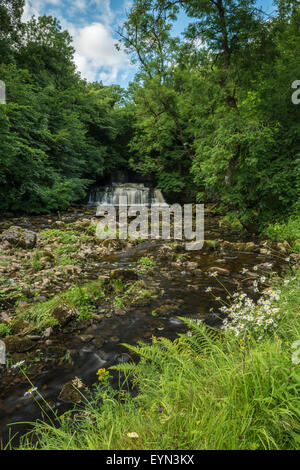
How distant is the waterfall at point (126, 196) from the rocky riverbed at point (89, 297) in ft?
34.3

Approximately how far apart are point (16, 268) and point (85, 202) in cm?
1325

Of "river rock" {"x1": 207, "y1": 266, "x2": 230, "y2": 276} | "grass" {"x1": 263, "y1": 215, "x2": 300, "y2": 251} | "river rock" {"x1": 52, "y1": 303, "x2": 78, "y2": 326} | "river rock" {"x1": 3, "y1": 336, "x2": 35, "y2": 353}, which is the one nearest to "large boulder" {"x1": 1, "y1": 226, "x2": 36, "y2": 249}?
"river rock" {"x1": 52, "y1": 303, "x2": 78, "y2": 326}

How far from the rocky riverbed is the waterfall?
10.5 metres

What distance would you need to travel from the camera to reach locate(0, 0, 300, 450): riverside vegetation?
56.5 inches

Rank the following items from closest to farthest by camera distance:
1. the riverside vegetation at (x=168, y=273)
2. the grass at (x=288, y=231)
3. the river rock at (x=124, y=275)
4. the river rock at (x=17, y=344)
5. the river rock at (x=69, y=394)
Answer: the riverside vegetation at (x=168, y=273) < the river rock at (x=69, y=394) < the river rock at (x=17, y=344) < the river rock at (x=124, y=275) < the grass at (x=288, y=231)

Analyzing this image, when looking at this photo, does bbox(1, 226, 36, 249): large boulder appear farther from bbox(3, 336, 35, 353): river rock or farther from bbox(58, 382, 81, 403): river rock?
bbox(58, 382, 81, 403): river rock

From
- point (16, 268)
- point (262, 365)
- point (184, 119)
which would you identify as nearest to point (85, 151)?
point (184, 119)

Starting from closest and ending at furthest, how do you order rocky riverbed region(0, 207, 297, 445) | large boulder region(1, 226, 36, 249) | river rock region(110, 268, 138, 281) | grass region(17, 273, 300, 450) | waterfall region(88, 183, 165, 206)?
grass region(17, 273, 300, 450), rocky riverbed region(0, 207, 297, 445), river rock region(110, 268, 138, 281), large boulder region(1, 226, 36, 249), waterfall region(88, 183, 165, 206)

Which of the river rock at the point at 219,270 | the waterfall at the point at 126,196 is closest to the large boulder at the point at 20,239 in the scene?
the river rock at the point at 219,270

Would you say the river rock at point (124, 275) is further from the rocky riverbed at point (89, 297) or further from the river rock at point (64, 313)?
the river rock at point (64, 313)

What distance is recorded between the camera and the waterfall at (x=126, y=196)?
18.0m

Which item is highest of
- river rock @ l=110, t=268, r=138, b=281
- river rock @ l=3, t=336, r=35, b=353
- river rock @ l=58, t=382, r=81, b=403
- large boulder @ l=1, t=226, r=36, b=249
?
large boulder @ l=1, t=226, r=36, b=249

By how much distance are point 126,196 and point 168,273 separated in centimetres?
1336

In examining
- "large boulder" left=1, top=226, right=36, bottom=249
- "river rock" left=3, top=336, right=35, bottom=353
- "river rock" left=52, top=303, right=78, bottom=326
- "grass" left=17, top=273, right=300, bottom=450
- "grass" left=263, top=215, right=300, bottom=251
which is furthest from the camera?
"large boulder" left=1, top=226, right=36, bottom=249
